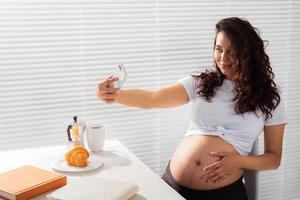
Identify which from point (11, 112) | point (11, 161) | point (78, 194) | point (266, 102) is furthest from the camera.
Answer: point (11, 112)

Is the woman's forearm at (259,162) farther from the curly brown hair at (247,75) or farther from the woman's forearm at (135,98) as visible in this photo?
the woman's forearm at (135,98)

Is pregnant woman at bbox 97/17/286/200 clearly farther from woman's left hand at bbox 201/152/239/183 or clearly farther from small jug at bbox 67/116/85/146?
small jug at bbox 67/116/85/146

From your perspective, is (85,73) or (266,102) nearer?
(266,102)

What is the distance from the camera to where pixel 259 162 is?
177 cm

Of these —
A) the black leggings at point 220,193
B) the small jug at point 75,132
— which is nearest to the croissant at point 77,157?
the small jug at point 75,132

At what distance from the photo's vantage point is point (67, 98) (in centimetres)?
206

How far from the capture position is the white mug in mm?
1773

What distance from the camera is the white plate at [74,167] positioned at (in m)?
1.57

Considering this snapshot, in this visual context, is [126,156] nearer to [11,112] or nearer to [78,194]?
[78,194]

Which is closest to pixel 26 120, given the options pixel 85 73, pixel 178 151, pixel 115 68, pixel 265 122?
pixel 85 73

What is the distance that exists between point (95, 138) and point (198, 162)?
0.42 m

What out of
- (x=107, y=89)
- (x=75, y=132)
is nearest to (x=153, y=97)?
(x=107, y=89)

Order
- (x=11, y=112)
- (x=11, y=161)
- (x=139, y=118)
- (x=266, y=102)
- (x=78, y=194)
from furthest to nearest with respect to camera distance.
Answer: (x=139, y=118) < (x=11, y=112) < (x=266, y=102) < (x=11, y=161) < (x=78, y=194)

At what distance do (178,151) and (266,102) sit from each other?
0.42 meters
